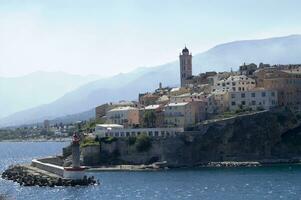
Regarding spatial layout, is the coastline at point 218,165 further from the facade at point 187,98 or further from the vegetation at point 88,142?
the facade at point 187,98

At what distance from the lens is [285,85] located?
96.9 m

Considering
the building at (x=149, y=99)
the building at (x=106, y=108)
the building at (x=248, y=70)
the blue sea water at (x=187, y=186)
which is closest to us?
the blue sea water at (x=187, y=186)

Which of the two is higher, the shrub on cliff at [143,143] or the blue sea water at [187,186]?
the shrub on cliff at [143,143]

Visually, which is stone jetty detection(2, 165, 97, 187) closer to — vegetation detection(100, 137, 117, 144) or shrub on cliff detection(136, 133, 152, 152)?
vegetation detection(100, 137, 117, 144)

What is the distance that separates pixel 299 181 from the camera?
6681cm

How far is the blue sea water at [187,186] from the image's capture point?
59125mm

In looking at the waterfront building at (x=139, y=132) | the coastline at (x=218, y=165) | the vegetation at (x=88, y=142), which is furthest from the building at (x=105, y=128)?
the coastline at (x=218, y=165)

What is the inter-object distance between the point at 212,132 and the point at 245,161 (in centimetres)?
488

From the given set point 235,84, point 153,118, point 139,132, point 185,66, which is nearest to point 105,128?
point 139,132

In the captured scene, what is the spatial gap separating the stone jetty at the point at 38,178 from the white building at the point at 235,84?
28731 mm

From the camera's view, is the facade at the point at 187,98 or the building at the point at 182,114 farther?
the facade at the point at 187,98

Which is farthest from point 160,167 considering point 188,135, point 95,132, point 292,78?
point 292,78

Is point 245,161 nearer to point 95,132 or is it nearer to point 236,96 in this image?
point 236,96

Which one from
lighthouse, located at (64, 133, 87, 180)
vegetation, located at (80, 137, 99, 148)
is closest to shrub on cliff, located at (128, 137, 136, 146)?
vegetation, located at (80, 137, 99, 148)
